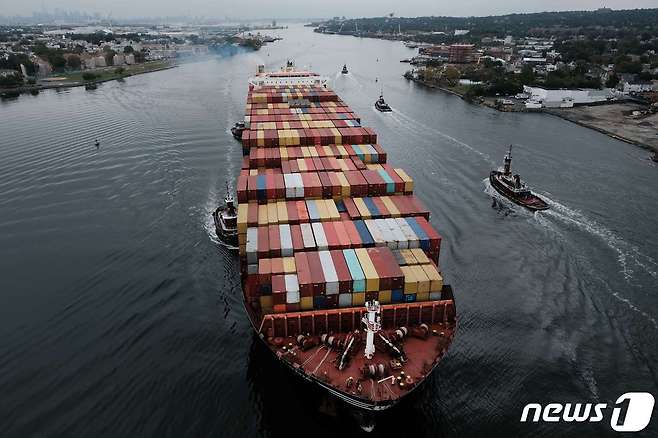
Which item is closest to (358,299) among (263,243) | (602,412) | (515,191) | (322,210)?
(263,243)

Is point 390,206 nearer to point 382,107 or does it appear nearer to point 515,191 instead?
point 515,191

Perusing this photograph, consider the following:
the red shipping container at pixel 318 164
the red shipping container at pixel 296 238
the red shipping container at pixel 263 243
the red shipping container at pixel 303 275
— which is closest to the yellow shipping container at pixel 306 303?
the red shipping container at pixel 303 275

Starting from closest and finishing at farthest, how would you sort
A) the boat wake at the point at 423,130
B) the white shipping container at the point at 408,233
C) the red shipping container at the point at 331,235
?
the red shipping container at the point at 331,235 < the white shipping container at the point at 408,233 < the boat wake at the point at 423,130

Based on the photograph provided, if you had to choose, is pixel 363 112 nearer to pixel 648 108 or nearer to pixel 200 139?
pixel 200 139

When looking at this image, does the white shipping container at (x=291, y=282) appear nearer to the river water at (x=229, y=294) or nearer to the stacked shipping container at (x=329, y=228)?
the stacked shipping container at (x=329, y=228)

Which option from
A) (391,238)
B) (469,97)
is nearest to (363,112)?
(469,97)
